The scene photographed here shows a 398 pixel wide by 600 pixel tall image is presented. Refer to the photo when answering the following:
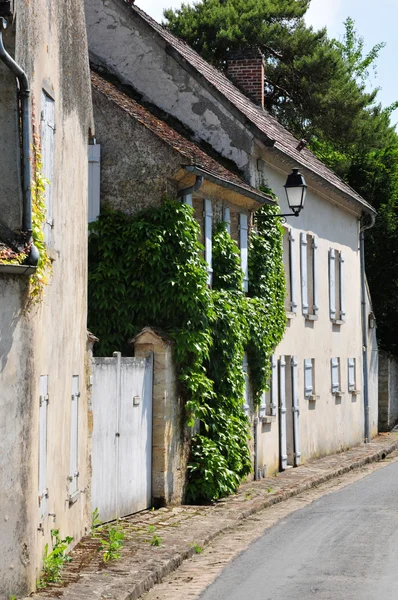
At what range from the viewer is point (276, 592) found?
8805 millimetres

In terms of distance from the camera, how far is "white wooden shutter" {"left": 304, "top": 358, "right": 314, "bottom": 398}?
22630 mm

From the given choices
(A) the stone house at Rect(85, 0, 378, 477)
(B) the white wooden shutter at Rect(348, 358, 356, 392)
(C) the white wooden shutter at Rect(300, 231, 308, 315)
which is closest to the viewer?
(A) the stone house at Rect(85, 0, 378, 477)

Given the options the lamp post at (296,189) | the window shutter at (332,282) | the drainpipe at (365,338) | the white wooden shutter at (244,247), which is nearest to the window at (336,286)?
the window shutter at (332,282)

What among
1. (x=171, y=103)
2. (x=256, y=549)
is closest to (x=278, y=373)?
(x=171, y=103)

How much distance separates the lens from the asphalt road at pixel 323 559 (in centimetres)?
883

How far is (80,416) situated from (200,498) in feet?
14.2

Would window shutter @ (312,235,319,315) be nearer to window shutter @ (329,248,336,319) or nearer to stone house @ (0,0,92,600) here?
window shutter @ (329,248,336,319)

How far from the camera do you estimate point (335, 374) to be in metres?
25.2

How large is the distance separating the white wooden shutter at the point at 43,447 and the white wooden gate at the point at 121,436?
2852 millimetres

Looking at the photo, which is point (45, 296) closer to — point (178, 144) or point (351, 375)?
point (178, 144)

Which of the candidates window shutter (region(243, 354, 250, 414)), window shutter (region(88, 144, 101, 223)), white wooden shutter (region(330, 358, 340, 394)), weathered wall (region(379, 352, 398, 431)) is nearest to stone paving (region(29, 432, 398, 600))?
window shutter (region(243, 354, 250, 414))

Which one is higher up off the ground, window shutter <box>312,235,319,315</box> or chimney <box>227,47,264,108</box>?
chimney <box>227,47,264,108</box>

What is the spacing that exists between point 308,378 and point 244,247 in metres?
5.42

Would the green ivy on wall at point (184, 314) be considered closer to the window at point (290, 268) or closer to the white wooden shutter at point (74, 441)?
the white wooden shutter at point (74, 441)
